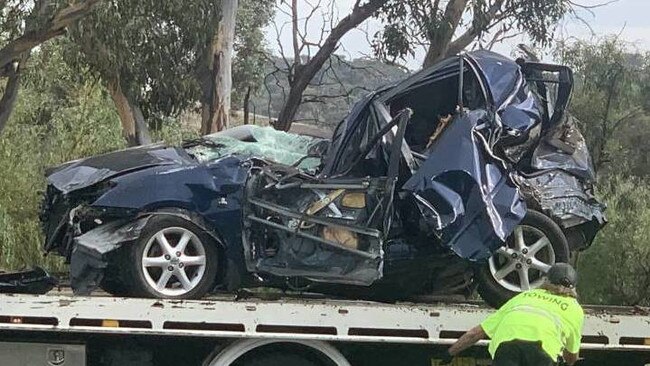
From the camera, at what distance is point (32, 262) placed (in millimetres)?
13891

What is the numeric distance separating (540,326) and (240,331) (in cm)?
197

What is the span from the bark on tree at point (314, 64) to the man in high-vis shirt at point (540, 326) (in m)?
11.1

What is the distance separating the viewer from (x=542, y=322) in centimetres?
554

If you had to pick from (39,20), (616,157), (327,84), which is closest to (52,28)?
(39,20)

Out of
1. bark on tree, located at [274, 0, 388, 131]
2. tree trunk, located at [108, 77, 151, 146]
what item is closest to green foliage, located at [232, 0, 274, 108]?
bark on tree, located at [274, 0, 388, 131]

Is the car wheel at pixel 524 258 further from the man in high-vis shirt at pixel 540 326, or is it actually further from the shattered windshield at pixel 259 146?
the shattered windshield at pixel 259 146

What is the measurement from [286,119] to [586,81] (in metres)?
7.49

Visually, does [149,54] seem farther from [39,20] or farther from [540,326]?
[540,326]

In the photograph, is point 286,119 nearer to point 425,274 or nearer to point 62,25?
point 62,25

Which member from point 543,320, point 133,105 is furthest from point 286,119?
point 543,320

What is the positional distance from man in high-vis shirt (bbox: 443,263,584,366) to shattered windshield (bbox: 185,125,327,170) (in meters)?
2.15

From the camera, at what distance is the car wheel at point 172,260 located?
6539 millimetres

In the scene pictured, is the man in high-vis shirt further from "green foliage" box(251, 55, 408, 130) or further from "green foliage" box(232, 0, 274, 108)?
"green foliage" box(232, 0, 274, 108)

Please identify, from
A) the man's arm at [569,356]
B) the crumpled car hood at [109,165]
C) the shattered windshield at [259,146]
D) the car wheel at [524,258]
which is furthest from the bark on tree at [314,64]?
the man's arm at [569,356]
